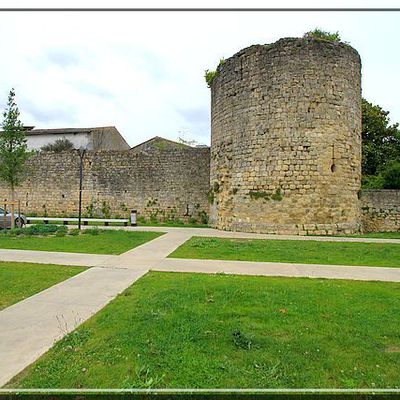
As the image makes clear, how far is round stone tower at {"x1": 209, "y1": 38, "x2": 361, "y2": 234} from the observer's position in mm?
14469

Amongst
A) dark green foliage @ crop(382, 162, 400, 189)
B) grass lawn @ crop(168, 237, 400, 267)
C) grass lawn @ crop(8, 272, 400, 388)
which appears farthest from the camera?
dark green foliage @ crop(382, 162, 400, 189)

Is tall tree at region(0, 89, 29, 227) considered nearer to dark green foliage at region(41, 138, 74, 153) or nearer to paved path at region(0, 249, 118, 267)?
paved path at region(0, 249, 118, 267)

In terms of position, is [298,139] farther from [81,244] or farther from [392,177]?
[81,244]

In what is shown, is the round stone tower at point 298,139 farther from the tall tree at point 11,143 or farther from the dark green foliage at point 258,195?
the tall tree at point 11,143

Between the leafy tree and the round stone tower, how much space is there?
40.8 feet

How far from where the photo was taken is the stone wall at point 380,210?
1678 centimetres

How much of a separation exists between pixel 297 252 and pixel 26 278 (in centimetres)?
656

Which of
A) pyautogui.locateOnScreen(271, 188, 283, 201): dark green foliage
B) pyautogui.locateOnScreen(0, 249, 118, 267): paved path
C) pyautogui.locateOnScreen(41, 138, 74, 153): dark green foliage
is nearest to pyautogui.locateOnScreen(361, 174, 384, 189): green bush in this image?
pyautogui.locateOnScreen(271, 188, 283, 201): dark green foliage

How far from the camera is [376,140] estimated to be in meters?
27.7

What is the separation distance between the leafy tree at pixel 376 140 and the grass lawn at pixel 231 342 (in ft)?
78.3

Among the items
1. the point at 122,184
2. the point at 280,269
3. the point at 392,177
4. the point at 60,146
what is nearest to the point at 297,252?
the point at 280,269

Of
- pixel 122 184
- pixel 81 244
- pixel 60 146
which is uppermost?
Answer: pixel 60 146

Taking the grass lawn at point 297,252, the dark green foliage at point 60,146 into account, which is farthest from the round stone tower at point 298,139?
the dark green foliage at point 60,146

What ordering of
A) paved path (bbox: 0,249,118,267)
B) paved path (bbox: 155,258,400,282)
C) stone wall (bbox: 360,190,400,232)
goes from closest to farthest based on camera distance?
paved path (bbox: 155,258,400,282)
paved path (bbox: 0,249,118,267)
stone wall (bbox: 360,190,400,232)
